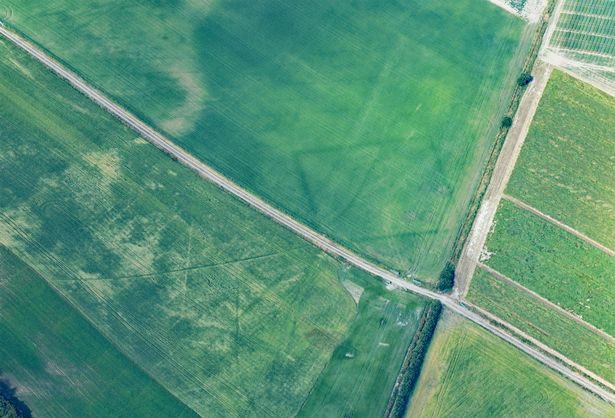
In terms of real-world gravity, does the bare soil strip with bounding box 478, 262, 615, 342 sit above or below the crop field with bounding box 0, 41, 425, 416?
above

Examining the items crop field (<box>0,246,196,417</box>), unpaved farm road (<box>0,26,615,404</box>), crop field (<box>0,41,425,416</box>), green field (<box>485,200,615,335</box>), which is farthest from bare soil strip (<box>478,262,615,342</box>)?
crop field (<box>0,246,196,417</box>)

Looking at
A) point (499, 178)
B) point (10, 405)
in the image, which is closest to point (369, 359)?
point (499, 178)

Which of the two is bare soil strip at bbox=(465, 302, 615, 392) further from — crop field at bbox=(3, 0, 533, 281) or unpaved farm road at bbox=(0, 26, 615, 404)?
crop field at bbox=(3, 0, 533, 281)

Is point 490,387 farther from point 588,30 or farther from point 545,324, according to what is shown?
point 588,30

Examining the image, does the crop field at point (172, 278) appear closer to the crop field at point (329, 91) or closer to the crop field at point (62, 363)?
the crop field at point (62, 363)

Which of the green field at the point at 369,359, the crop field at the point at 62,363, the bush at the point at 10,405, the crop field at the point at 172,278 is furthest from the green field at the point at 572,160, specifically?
the bush at the point at 10,405

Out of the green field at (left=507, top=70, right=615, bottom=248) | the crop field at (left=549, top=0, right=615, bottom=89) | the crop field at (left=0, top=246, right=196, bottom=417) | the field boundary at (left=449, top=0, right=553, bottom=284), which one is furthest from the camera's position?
the crop field at (left=549, top=0, right=615, bottom=89)
